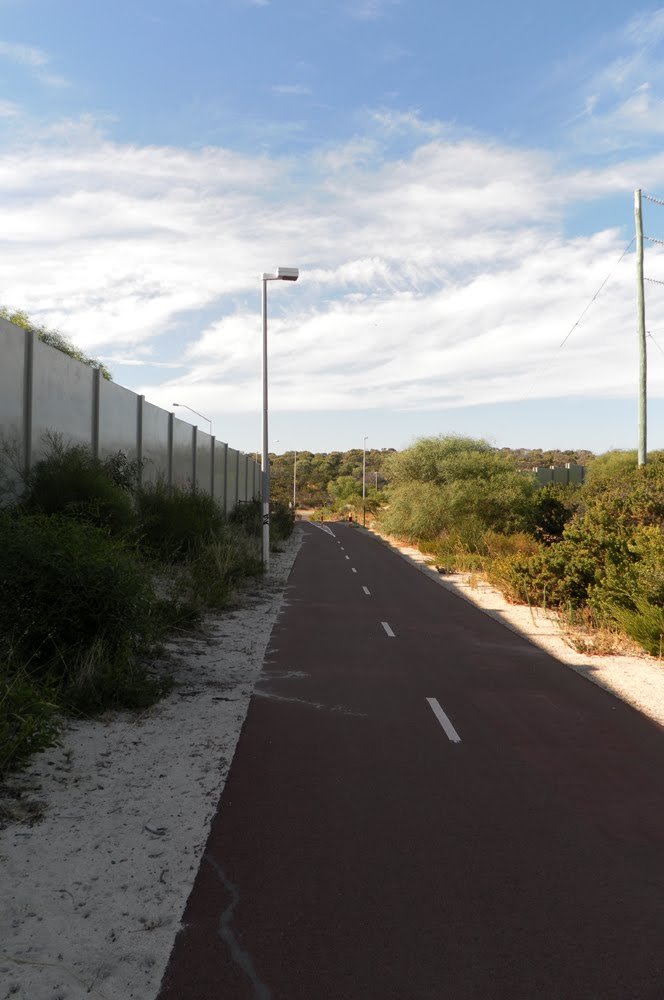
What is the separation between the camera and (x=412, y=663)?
12312 mm

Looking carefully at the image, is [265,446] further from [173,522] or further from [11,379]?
[11,379]

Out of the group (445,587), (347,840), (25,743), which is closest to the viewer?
(347,840)

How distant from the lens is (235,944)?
4.19 metres

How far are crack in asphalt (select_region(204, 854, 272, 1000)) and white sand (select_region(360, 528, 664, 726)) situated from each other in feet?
19.1

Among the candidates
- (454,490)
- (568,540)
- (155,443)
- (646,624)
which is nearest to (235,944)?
(646,624)

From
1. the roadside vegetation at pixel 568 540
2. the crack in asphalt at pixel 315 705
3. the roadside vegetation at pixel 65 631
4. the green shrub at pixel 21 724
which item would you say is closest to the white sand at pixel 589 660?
the roadside vegetation at pixel 568 540

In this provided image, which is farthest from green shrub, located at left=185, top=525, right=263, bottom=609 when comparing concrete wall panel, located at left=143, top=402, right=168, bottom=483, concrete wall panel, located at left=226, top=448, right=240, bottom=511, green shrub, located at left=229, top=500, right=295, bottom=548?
concrete wall panel, located at left=226, top=448, right=240, bottom=511

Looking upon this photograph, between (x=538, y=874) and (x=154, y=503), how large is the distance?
57.6ft

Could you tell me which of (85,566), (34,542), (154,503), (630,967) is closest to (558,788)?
(630,967)

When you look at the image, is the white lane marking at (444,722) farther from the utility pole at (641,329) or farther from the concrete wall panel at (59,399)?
the utility pole at (641,329)

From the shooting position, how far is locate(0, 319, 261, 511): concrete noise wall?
48.7ft

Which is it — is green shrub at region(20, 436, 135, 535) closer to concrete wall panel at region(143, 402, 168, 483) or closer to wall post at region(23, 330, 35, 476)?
wall post at region(23, 330, 35, 476)

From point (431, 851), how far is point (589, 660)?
8.18m

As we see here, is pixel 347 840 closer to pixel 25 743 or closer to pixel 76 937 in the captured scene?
pixel 76 937
